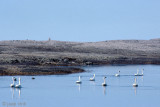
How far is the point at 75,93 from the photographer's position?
3550 centimetres

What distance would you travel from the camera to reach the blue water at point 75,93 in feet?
100

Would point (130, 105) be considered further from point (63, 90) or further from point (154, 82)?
point (154, 82)

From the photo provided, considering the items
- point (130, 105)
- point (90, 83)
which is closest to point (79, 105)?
point (130, 105)

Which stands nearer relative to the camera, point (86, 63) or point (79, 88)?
point (79, 88)

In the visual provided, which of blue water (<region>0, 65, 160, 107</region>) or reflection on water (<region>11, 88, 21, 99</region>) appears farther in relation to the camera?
reflection on water (<region>11, 88, 21, 99</region>)

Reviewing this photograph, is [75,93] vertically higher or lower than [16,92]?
lower

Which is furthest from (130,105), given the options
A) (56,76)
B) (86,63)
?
(86,63)

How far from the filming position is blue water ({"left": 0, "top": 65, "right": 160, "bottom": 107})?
100 feet

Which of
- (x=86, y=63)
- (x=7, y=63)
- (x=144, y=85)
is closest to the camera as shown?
(x=144, y=85)

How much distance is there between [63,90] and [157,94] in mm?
7638

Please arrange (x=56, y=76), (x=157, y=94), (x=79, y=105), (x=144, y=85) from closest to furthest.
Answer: (x=79, y=105) → (x=157, y=94) → (x=144, y=85) → (x=56, y=76)

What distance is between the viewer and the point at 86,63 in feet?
219

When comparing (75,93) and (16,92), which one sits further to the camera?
(75,93)

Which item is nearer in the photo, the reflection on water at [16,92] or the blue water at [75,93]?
the blue water at [75,93]
